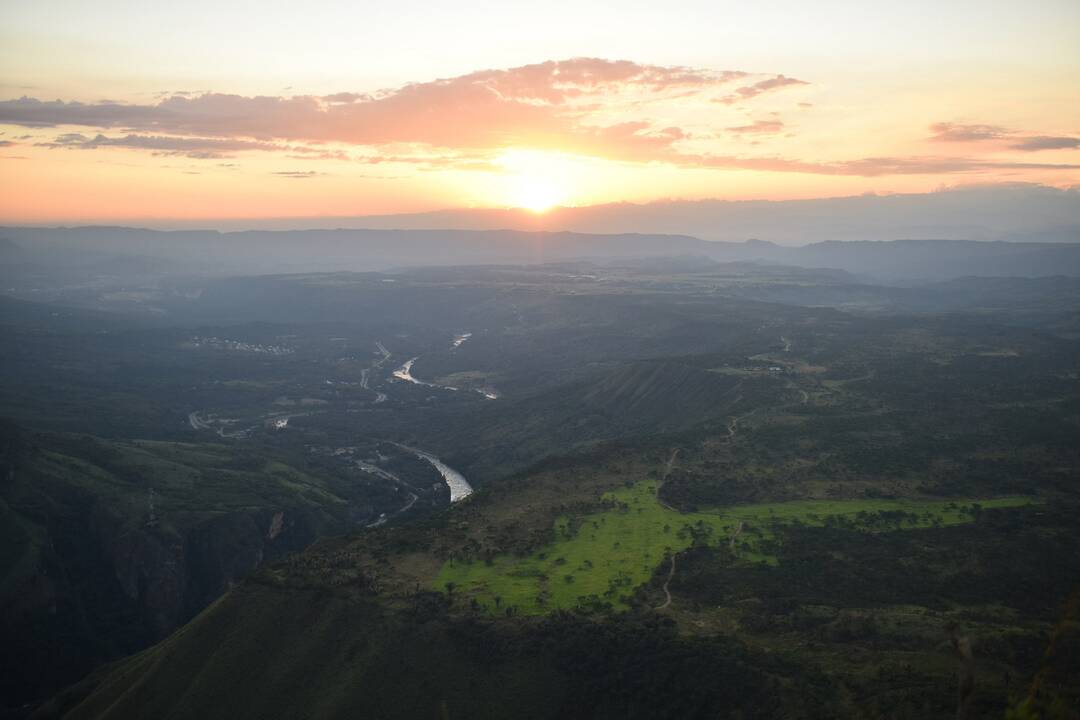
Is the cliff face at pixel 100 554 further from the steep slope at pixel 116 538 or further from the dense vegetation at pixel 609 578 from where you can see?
the dense vegetation at pixel 609 578

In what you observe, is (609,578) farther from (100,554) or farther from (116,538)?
(100,554)

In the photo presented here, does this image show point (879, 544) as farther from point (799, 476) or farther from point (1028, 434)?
point (1028, 434)

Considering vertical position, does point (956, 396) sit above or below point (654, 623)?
above

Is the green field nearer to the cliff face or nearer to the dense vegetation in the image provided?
the dense vegetation

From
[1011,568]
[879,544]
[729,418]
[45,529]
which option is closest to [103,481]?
A: [45,529]

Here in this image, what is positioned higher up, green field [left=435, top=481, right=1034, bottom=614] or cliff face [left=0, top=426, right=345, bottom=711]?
green field [left=435, top=481, right=1034, bottom=614]

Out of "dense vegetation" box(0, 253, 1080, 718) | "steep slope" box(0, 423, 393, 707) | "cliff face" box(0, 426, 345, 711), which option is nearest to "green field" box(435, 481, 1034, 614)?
"dense vegetation" box(0, 253, 1080, 718)

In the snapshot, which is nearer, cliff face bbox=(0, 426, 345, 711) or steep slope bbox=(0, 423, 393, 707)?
cliff face bbox=(0, 426, 345, 711)

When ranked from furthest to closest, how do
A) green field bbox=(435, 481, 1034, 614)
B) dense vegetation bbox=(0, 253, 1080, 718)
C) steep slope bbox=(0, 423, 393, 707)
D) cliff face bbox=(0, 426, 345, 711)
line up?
steep slope bbox=(0, 423, 393, 707), cliff face bbox=(0, 426, 345, 711), green field bbox=(435, 481, 1034, 614), dense vegetation bbox=(0, 253, 1080, 718)
